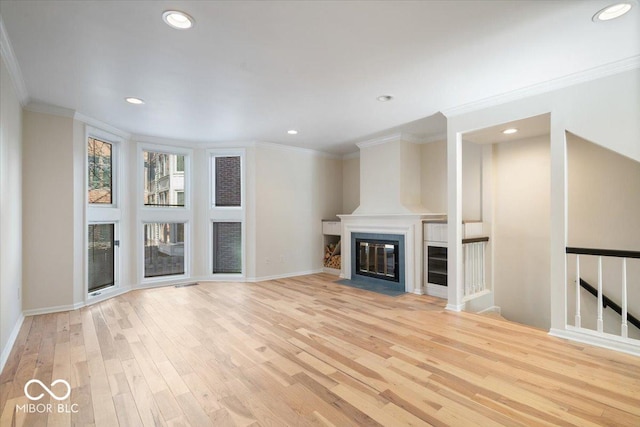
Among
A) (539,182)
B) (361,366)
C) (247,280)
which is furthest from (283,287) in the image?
(539,182)

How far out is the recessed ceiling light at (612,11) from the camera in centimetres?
193

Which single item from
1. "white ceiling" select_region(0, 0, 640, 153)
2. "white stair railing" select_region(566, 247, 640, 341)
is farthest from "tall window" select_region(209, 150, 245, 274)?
"white stair railing" select_region(566, 247, 640, 341)

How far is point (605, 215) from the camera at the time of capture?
11.3 feet

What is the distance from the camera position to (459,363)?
2.39 metres

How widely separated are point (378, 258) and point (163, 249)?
3.79 metres

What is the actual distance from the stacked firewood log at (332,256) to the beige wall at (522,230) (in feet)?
9.34

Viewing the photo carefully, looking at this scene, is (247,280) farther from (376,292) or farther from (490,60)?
(490,60)

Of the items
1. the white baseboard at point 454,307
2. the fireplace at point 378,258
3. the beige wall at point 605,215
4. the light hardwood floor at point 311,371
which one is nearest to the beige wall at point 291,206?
the fireplace at point 378,258

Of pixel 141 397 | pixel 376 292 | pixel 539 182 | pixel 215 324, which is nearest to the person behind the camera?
pixel 141 397

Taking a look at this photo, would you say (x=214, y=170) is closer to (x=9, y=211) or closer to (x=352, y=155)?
(x=352, y=155)

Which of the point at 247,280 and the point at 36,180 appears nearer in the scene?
the point at 36,180

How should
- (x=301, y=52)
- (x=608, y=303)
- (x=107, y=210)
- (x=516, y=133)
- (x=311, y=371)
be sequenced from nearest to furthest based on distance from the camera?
(x=311, y=371) → (x=301, y=52) → (x=608, y=303) → (x=516, y=133) → (x=107, y=210)

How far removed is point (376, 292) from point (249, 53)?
145 inches

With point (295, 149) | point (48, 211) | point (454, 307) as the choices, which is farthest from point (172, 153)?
point (454, 307)
